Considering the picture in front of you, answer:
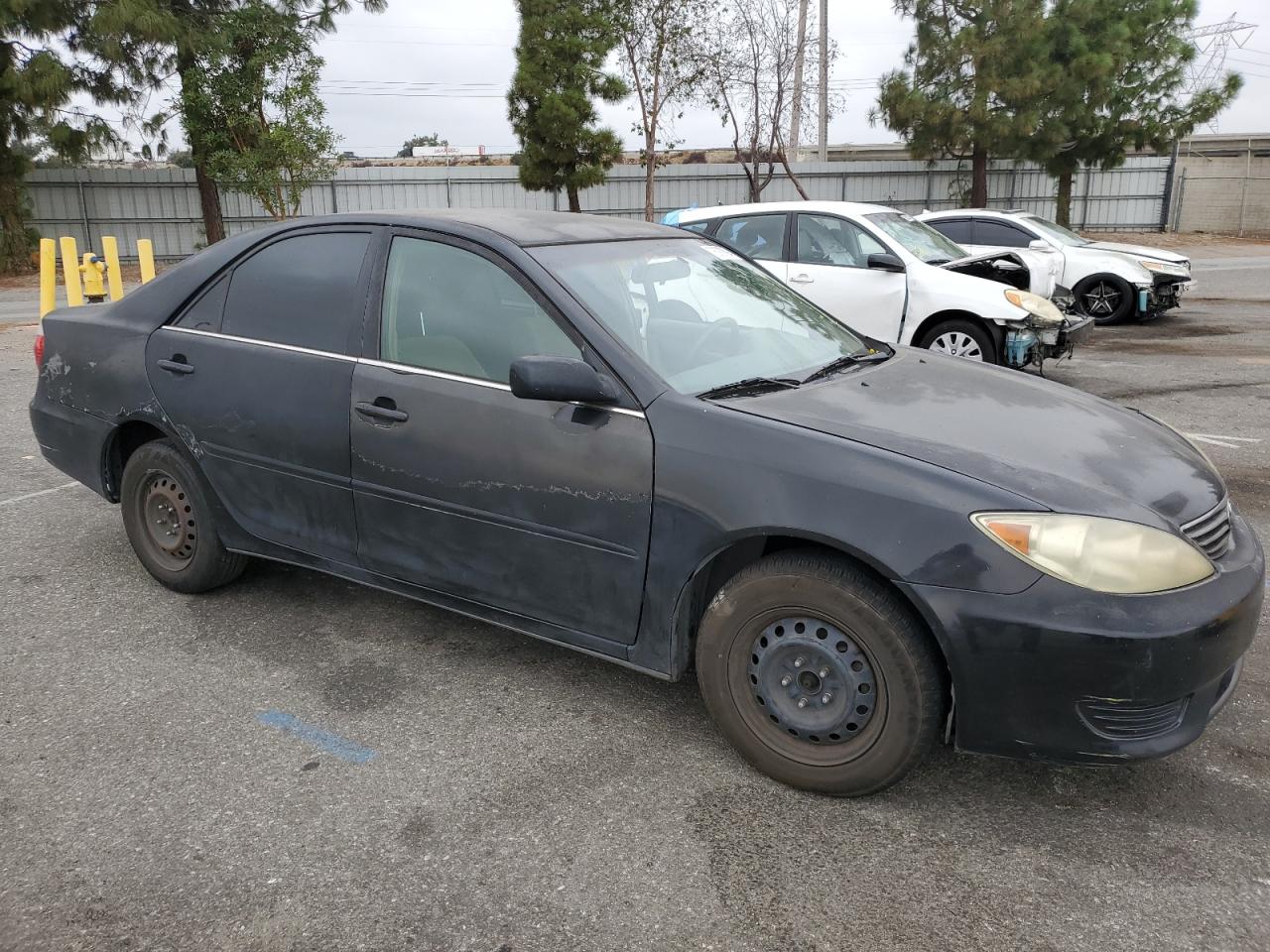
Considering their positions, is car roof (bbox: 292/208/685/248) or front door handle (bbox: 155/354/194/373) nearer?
car roof (bbox: 292/208/685/248)

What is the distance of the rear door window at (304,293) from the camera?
12.1 feet

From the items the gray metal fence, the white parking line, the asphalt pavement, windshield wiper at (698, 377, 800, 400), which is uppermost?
the gray metal fence

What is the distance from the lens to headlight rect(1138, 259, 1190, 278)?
43.9 feet

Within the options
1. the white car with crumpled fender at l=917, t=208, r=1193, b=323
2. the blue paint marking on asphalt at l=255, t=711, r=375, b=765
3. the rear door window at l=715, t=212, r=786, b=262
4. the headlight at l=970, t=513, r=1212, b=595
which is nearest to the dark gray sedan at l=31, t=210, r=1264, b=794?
the headlight at l=970, t=513, r=1212, b=595

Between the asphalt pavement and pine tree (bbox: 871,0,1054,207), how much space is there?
74.8ft

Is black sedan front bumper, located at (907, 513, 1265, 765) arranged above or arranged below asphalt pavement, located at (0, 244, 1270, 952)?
above

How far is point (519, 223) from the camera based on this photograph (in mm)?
3678

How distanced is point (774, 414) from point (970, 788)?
1.22m

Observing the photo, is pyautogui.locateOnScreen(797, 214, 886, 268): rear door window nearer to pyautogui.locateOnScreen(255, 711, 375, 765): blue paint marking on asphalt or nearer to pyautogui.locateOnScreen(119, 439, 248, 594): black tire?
pyautogui.locateOnScreen(119, 439, 248, 594): black tire

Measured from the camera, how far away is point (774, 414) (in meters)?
2.93

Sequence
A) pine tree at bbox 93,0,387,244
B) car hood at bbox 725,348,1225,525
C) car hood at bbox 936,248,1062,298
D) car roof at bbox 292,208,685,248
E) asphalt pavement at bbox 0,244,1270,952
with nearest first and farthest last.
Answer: asphalt pavement at bbox 0,244,1270,952
car hood at bbox 725,348,1225,525
car roof at bbox 292,208,685,248
car hood at bbox 936,248,1062,298
pine tree at bbox 93,0,387,244

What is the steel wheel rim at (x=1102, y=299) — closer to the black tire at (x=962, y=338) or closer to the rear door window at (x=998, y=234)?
the rear door window at (x=998, y=234)

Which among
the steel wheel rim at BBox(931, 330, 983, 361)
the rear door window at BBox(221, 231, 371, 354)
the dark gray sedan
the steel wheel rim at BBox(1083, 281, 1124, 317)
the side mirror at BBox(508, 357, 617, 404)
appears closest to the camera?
the dark gray sedan

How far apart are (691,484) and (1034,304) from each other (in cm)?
683
